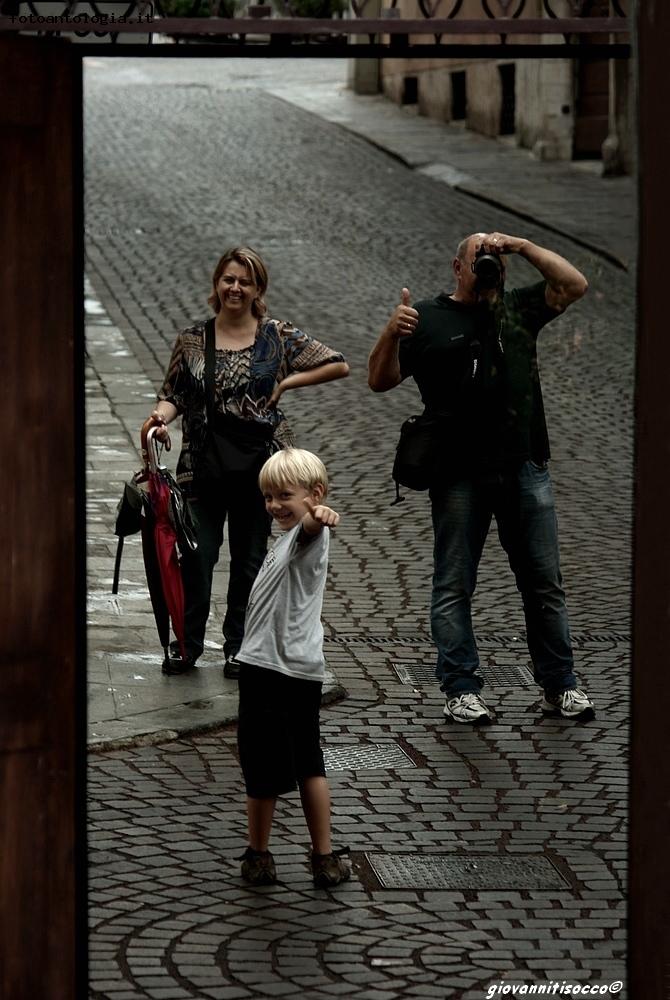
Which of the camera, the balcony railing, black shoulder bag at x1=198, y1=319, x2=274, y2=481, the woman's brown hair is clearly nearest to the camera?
the balcony railing

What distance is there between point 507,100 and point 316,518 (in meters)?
25.7

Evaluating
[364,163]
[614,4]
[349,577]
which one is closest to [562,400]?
[349,577]

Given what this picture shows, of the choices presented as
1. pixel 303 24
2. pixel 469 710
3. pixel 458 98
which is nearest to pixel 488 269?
pixel 469 710

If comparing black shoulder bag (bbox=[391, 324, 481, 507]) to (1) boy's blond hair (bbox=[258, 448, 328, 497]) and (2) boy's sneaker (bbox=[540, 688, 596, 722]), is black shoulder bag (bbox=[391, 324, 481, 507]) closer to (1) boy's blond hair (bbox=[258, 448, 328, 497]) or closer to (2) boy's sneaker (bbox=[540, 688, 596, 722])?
(2) boy's sneaker (bbox=[540, 688, 596, 722])

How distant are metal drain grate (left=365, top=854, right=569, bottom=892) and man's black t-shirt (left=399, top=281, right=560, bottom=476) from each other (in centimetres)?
195

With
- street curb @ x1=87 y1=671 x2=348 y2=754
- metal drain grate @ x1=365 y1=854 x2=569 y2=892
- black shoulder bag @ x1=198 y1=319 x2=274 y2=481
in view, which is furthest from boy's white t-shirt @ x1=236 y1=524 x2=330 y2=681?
black shoulder bag @ x1=198 y1=319 x2=274 y2=481

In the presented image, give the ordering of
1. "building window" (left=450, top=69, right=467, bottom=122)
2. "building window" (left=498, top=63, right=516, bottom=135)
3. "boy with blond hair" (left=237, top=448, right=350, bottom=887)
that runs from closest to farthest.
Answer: "boy with blond hair" (left=237, top=448, right=350, bottom=887) → "building window" (left=498, top=63, right=516, bottom=135) → "building window" (left=450, top=69, right=467, bottom=122)

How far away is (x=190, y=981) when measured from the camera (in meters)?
5.12

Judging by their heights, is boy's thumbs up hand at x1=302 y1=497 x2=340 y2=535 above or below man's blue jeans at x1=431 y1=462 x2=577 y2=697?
above

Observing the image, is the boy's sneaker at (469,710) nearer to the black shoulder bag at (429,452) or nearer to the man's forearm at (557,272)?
the black shoulder bag at (429,452)

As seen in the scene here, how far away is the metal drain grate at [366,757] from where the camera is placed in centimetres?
706

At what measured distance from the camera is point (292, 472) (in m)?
5.89

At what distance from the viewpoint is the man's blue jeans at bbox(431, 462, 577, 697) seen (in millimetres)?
7633


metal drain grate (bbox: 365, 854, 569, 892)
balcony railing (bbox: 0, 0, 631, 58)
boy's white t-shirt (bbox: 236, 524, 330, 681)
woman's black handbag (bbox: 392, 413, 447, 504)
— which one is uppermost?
balcony railing (bbox: 0, 0, 631, 58)
